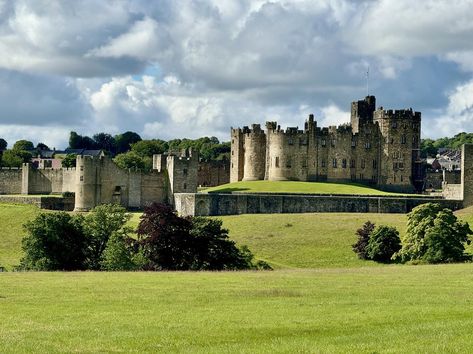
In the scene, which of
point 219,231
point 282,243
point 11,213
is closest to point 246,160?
point 11,213

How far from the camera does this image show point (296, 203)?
7994 cm

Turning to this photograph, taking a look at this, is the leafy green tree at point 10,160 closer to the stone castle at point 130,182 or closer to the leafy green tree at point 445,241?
A: the stone castle at point 130,182

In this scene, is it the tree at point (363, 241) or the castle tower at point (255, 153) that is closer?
the tree at point (363, 241)

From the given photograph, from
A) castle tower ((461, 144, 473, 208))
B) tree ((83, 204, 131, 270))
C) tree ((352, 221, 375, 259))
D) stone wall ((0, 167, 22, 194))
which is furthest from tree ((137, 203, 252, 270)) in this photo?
stone wall ((0, 167, 22, 194))

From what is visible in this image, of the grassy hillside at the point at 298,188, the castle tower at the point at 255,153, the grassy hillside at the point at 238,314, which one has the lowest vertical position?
the grassy hillside at the point at 238,314

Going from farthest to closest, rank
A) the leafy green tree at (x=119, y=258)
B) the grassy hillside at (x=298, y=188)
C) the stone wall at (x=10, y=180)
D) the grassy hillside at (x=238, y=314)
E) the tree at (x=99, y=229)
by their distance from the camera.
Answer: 1. the stone wall at (x=10, y=180)
2. the grassy hillside at (x=298, y=188)
3. the tree at (x=99, y=229)
4. the leafy green tree at (x=119, y=258)
5. the grassy hillside at (x=238, y=314)

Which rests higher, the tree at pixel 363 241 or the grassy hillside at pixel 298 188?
the grassy hillside at pixel 298 188

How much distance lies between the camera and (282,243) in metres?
65.6

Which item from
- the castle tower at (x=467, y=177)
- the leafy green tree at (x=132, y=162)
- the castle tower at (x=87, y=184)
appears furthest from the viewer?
the leafy green tree at (x=132, y=162)

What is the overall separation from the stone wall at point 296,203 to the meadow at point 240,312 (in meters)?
37.3

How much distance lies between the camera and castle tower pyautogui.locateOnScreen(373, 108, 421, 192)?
9831 cm

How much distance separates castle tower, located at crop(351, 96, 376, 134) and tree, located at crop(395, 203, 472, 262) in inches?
1629

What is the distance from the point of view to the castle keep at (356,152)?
323 feet

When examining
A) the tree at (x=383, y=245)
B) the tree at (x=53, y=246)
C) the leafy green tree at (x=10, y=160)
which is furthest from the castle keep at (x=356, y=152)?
the leafy green tree at (x=10, y=160)
